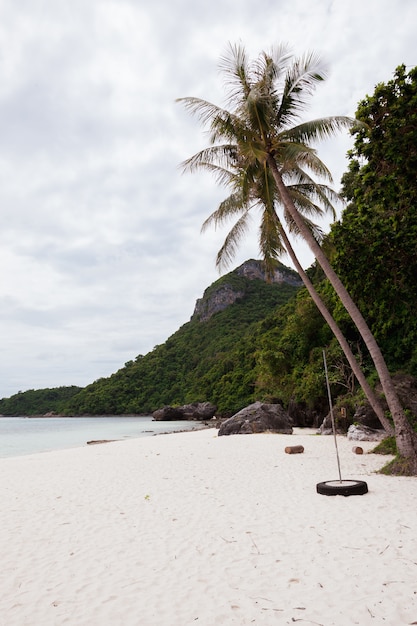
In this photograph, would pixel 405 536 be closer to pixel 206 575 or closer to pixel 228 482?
pixel 206 575

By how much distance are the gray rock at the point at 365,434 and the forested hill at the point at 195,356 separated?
134ft

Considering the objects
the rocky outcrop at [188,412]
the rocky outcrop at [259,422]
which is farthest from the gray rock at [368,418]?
the rocky outcrop at [188,412]

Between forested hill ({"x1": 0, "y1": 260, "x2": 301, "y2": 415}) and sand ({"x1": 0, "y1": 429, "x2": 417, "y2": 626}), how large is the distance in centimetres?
4867

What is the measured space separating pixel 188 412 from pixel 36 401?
179ft

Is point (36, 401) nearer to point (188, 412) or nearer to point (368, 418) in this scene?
point (188, 412)

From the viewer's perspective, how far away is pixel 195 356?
68875mm

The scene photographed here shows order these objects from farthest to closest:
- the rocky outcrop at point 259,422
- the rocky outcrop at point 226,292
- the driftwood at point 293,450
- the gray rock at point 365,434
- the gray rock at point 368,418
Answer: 1. the rocky outcrop at point 226,292
2. the rocky outcrop at point 259,422
3. the gray rock at point 368,418
4. the gray rock at point 365,434
5. the driftwood at point 293,450

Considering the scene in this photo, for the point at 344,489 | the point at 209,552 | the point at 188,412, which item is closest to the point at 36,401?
the point at 188,412

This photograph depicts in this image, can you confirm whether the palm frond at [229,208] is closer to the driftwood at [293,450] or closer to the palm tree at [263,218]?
the palm tree at [263,218]

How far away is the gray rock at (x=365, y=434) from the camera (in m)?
14.9

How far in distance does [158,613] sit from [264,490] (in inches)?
185

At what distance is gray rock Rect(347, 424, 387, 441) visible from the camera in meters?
14.9

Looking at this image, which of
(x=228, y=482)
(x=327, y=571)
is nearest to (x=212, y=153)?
(x=228, y=482)

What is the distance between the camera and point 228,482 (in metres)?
8.73
